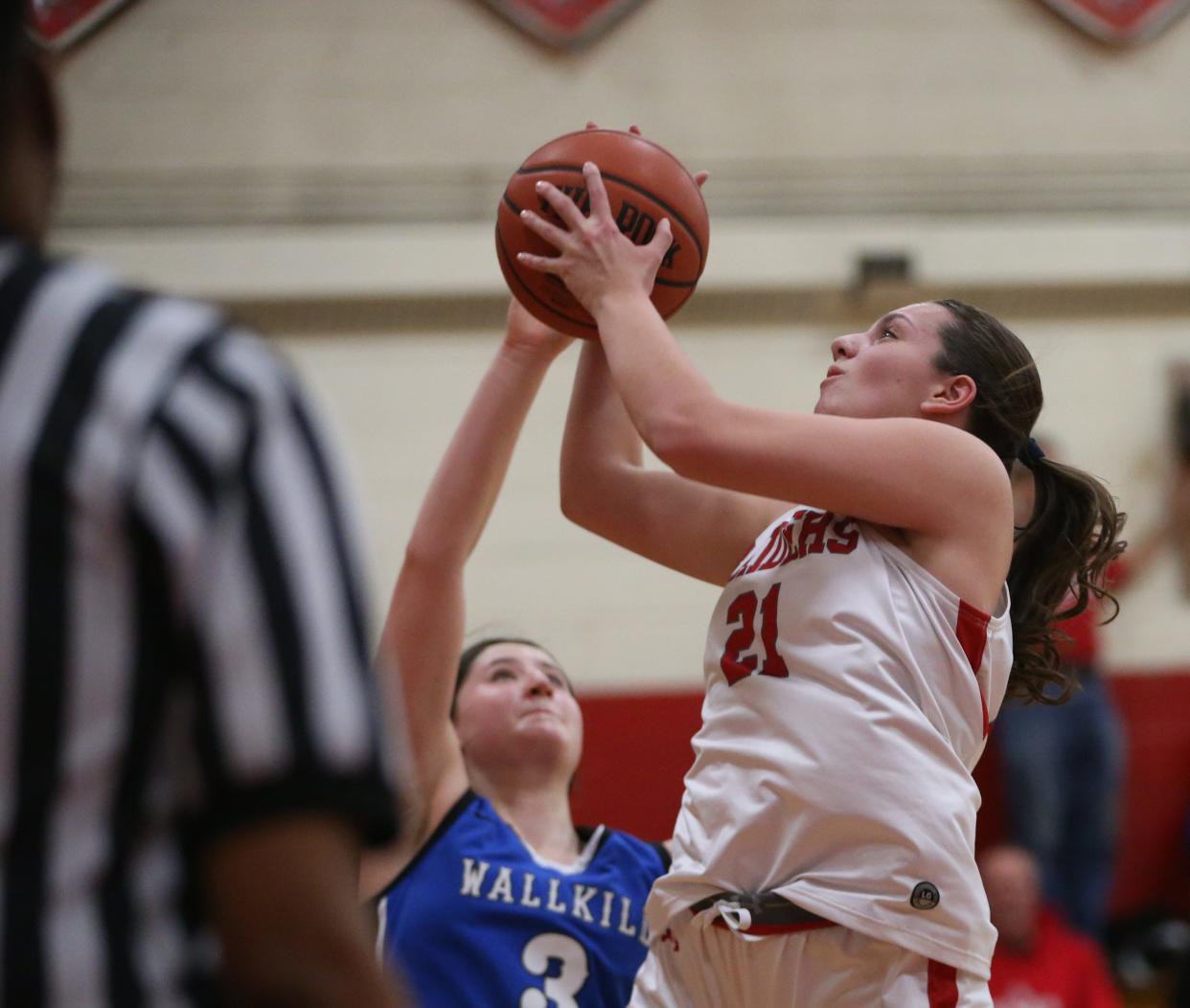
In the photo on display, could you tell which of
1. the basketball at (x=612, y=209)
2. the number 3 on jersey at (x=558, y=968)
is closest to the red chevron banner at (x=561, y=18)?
the basketball at (x=612, y=209)

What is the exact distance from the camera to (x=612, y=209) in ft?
8.58

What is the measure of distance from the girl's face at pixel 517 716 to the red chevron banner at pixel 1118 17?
18.5 feet

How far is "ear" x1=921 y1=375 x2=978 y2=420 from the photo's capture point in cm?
251

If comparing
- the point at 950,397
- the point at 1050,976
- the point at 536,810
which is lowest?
the point at 1050,976

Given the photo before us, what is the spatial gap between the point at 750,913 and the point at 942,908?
0.91 ft

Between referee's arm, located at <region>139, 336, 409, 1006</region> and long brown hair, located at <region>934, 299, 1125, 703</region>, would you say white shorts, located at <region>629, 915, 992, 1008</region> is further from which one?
referee's arm, located at <region>139, 336, 409, 1006</region>

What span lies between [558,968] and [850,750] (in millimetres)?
919

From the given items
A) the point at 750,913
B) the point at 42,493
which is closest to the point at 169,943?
the point at 42,493

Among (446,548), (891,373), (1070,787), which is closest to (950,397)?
(891,373)

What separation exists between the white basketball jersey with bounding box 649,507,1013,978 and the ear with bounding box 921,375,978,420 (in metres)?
0.23

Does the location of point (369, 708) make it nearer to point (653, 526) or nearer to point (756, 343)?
point (653, 526)

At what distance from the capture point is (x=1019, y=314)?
299 inches

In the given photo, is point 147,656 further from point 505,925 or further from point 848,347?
point 505,925

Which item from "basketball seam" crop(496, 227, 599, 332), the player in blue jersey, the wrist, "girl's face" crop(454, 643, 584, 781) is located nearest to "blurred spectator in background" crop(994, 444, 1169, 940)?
A: "girl's face" crop(454, 643, 584, 781)
